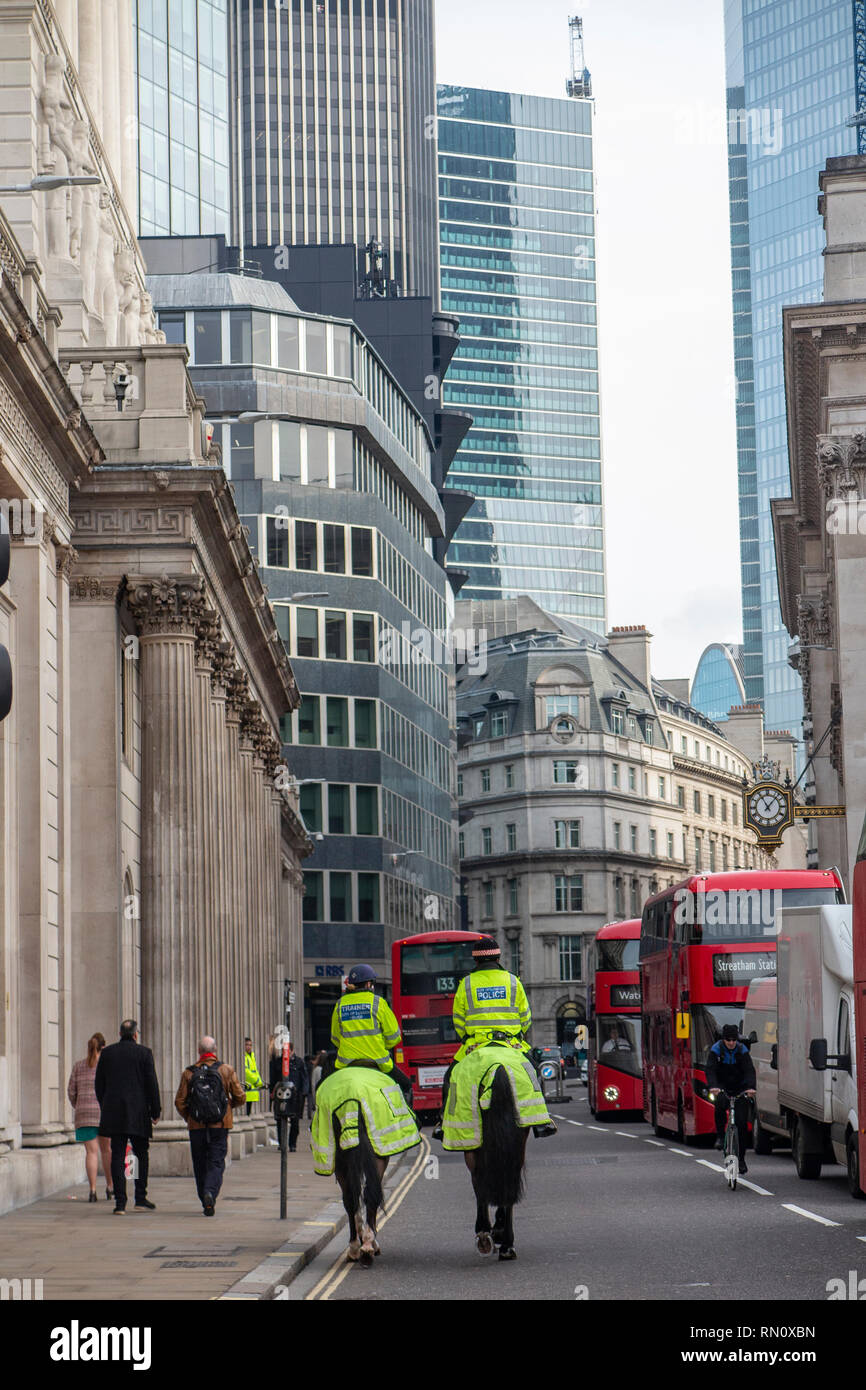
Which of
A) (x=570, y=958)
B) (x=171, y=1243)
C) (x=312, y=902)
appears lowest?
(x=171, y=1243)

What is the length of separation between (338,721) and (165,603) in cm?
4418

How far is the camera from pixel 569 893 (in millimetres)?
120188

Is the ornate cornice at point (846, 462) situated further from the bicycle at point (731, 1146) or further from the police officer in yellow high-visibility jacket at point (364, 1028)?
the police officer in yellow high-visibility jacket at point (364, 1028)

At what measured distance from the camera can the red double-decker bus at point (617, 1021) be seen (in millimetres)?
47156

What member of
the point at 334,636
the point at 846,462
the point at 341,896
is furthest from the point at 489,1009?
the point at 341,896

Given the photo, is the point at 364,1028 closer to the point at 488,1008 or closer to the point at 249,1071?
the point at 488,1008

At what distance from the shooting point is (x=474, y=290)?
194m

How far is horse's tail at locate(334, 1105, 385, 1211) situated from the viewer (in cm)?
1443

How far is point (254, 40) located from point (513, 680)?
183 ft

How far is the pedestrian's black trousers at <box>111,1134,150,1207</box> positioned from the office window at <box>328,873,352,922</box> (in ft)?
175

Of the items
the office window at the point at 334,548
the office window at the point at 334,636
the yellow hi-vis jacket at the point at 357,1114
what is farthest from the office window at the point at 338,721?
the yellow hi-vis jacket at the point at 357,1114
